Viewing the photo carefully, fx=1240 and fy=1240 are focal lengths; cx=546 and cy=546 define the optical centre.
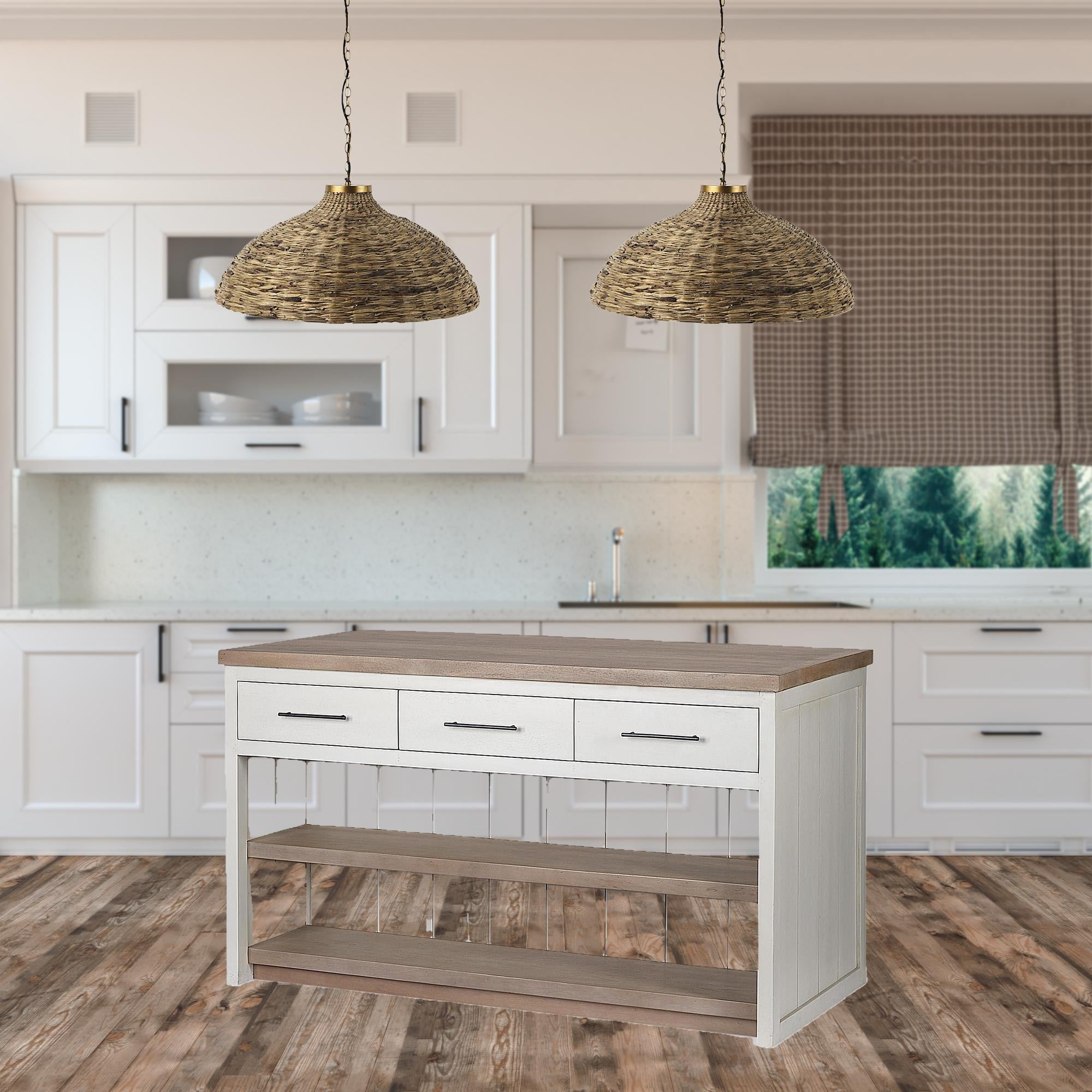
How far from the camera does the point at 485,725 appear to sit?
266 centimetres

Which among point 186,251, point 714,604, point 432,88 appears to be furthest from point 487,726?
point 432,88

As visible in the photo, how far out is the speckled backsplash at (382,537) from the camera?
4.71 m

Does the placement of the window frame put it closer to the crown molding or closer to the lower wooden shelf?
the crown molding

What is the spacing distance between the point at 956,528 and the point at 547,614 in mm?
1844

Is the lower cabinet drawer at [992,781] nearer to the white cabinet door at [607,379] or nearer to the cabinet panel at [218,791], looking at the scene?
the white cabinet door at [607,379]

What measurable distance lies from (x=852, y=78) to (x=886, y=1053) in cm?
320

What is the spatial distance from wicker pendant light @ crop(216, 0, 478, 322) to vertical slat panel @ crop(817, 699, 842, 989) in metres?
1.22

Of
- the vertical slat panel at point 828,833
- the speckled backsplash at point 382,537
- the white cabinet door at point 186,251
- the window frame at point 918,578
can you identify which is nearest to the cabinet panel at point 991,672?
the window frame at point 918,578

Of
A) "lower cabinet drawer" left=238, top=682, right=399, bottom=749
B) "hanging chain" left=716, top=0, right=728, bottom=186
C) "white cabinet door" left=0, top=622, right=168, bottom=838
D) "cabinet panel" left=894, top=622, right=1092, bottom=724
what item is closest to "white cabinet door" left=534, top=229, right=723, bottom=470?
"hanging chain" left=716, top=0, right=728, bottom=186

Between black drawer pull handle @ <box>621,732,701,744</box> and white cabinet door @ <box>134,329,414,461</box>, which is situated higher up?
white cabinet door @ <box>134,329,414,461</box>

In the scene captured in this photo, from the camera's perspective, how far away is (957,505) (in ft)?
16.2

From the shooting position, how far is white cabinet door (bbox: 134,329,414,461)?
427cm

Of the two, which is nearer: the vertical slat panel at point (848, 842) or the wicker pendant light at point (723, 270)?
the wicker pendant light at point (723, 270)

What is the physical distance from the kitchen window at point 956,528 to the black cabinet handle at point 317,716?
2539mm
